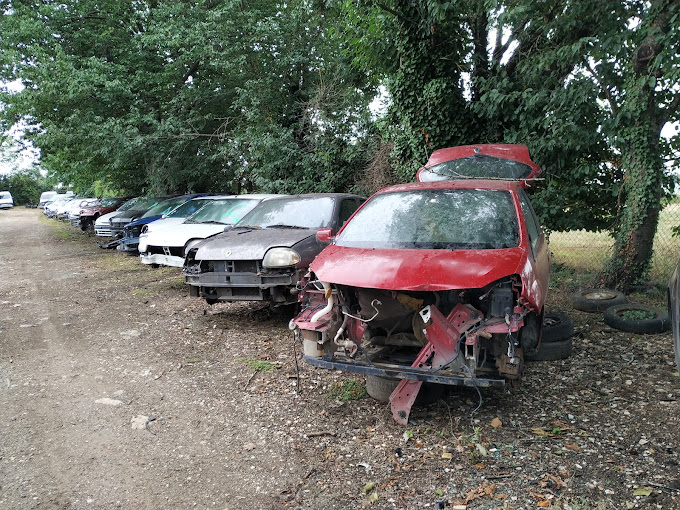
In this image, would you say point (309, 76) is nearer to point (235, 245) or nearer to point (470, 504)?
point (235, 245)

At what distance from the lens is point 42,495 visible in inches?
120

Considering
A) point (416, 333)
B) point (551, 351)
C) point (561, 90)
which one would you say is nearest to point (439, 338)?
point (416, 333)

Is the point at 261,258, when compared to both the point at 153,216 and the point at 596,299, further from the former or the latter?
the point at 153,216

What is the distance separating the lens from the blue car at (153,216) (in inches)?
425

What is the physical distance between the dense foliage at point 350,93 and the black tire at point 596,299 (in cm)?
68

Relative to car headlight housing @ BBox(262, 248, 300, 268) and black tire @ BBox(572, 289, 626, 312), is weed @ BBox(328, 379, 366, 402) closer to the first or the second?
car headlight housing @ BBox(262, 248, 300, 268)

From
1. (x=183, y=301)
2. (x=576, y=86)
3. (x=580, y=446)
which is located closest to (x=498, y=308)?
(x=580, y=446)

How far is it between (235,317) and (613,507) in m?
5.32

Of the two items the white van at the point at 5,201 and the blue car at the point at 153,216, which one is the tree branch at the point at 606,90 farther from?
the white van at the point at 5,201

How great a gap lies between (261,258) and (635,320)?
4.50 m

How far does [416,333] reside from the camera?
4043mm

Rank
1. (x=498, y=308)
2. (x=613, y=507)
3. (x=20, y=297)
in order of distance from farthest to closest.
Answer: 1. (x=20, y=297)
2. (x=498, y=308)
3. (x=613, y=507)

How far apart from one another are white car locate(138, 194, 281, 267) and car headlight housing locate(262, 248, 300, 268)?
7.46 feet

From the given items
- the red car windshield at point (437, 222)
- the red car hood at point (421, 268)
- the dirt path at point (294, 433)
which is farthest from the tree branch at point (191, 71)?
the red car hood at point (421, 268)
